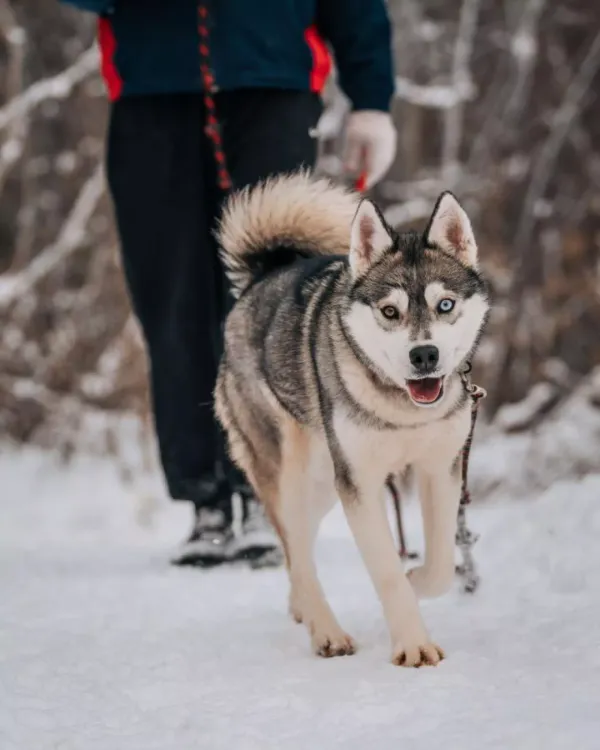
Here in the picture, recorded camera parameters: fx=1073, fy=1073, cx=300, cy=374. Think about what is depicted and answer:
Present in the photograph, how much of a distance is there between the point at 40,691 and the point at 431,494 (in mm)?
887

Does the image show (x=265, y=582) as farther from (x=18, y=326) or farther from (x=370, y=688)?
(x=18, y=326)

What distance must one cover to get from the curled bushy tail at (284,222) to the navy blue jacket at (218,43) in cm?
36

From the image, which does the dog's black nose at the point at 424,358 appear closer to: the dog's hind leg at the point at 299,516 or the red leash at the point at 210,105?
the dog's hind leg at the point at 299,516

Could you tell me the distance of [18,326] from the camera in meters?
6.66

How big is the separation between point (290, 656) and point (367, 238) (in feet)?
2.94

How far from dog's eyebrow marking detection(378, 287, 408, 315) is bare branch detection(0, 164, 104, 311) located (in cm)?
478

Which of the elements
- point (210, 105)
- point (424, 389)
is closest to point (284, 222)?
point (210, 105)

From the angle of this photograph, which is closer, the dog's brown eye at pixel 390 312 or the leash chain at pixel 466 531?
the dog's brown eye at pixel 390 312

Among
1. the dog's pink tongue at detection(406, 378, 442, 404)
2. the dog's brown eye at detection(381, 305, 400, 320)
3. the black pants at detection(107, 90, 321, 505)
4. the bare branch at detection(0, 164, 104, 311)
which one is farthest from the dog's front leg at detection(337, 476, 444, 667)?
the bare branch at detection(0, 164, 104, 311)

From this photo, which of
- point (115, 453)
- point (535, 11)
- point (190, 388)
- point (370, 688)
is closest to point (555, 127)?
point (535, 11)

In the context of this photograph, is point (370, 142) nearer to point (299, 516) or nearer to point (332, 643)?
point (299, 516)

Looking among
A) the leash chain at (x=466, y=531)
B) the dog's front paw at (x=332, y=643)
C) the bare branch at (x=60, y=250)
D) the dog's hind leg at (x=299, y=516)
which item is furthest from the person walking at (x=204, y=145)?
the bare branch at (x=60, y=250)

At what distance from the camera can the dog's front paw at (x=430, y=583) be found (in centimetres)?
229

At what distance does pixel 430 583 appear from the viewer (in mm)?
2297
